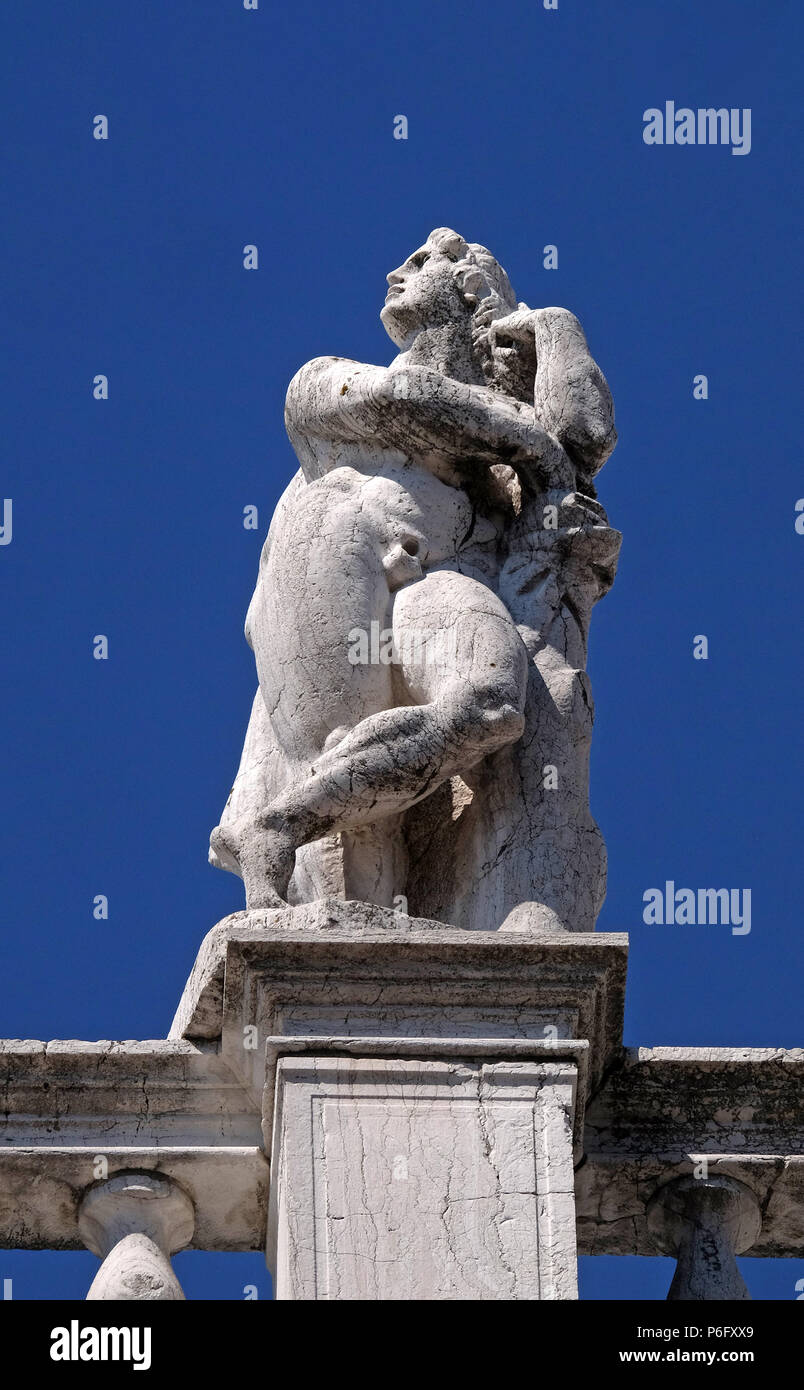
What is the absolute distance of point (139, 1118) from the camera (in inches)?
503

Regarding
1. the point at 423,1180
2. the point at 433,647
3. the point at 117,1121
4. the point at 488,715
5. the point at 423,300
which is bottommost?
the point at 423,1180

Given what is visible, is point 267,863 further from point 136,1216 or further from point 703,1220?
point 703,1220

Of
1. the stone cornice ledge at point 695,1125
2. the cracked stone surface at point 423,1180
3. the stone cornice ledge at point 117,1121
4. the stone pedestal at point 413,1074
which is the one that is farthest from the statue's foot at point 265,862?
the stone cornice ledge at point 695,1125

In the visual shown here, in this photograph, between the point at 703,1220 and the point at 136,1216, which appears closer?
the point at 136,1216

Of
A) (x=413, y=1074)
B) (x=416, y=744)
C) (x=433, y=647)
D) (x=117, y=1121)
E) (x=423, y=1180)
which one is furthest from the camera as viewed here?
(x=433, y=647)

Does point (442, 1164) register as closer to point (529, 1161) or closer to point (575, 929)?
point (529, 1161)

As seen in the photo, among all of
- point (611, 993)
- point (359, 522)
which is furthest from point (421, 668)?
point (611, 993)

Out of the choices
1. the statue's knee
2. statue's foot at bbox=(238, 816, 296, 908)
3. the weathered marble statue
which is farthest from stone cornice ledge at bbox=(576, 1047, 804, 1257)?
statue's foot at bbox=(238, 816, 296, 908)

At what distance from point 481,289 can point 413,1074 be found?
3.84 m

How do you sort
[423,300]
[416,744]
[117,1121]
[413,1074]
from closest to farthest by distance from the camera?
[413,1074] → [117,1121] → [416,744] → [423,300]

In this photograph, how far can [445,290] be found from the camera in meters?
14.6

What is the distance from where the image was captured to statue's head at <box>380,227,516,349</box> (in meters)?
14.5

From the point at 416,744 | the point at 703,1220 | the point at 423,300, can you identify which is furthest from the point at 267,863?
the point at 423,300

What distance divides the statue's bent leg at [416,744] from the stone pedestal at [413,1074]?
1.56 feet
